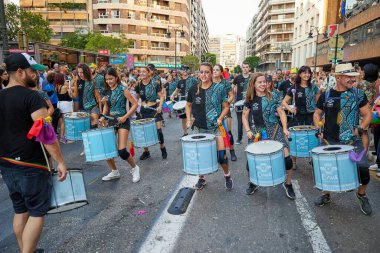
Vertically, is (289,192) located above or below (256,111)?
below

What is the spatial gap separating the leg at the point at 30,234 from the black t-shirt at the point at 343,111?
156 inches

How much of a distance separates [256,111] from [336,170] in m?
1.54

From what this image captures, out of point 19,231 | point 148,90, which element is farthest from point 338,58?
point 19,231

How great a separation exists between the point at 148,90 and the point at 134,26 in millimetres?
63512

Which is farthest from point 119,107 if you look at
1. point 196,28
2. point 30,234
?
point 196,28

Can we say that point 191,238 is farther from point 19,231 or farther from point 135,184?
point 135,184

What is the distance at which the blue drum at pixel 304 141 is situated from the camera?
5.58m

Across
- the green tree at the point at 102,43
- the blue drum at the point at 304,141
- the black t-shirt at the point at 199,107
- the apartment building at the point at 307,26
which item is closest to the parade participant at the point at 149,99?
the black t-shirt at the point at 199,107

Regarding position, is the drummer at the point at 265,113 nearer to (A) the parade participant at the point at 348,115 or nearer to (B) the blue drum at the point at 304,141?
(A) the parade participant at the point at 348,115

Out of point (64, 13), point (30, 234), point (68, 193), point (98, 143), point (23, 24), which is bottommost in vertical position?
point (30, 234)

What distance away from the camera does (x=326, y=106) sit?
4.51 meters

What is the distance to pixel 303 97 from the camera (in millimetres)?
6625

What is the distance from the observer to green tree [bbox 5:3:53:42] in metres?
38.0

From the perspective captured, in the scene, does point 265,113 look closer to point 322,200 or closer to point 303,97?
point 322,200
